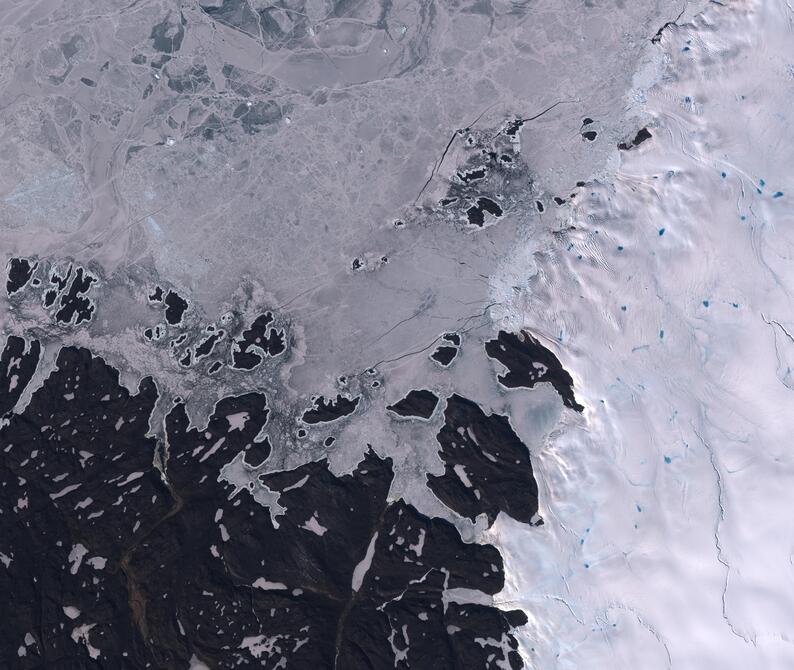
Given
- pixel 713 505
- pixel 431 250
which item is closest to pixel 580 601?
pixel 713 505

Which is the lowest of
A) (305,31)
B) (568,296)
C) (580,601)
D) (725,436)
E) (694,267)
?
(580,601)

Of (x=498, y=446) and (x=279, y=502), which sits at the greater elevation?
(x=498, y=446)

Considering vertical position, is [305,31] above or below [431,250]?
above

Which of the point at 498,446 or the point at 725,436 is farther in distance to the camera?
the point at 498,446

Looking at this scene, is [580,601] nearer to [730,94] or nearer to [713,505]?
[713,505]

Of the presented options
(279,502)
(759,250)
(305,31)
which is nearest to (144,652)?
(279,502)

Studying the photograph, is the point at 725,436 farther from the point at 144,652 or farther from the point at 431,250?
the point at 144,652
